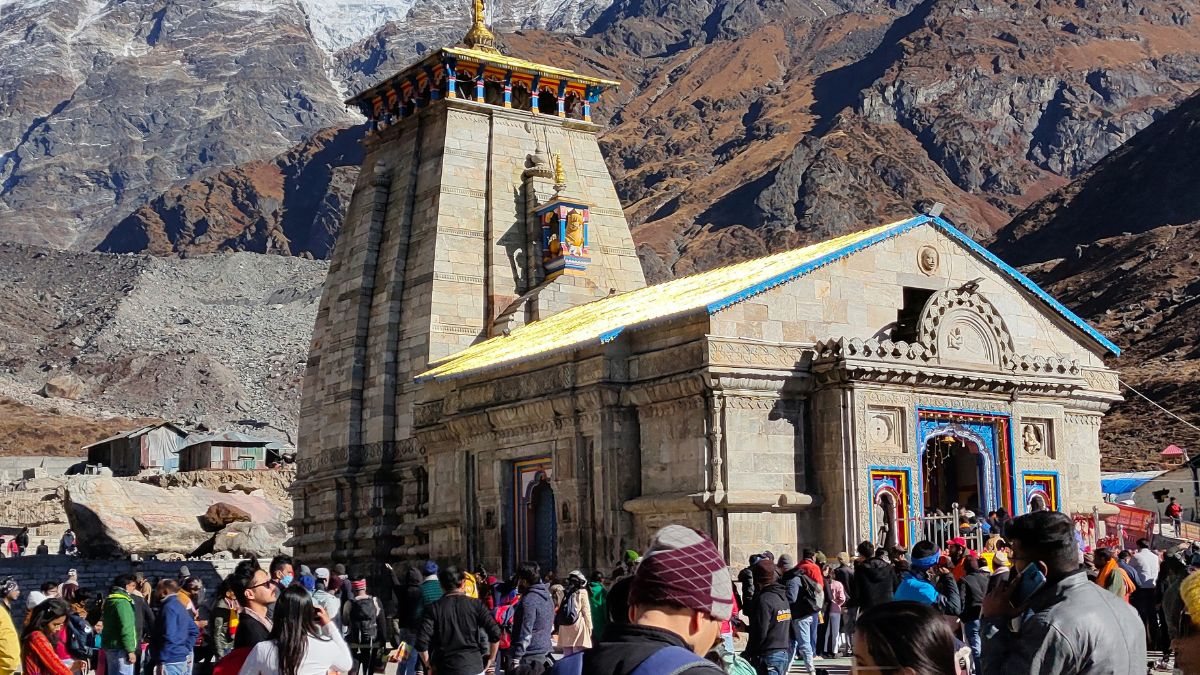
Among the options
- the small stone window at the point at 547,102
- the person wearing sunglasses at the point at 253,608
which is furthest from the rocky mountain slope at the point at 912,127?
the person wearing sunglasses at the point at 253,608

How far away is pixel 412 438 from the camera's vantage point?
3522 cm

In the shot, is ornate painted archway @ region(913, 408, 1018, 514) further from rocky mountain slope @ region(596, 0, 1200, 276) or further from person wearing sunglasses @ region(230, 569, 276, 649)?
rocky mountain slope @ region(596, 0, 1200, 276)

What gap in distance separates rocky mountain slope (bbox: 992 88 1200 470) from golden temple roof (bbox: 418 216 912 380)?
37604mm

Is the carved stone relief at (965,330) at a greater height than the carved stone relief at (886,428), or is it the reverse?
the carved stone relief at (965,330)

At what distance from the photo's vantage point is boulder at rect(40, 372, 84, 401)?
109938mm

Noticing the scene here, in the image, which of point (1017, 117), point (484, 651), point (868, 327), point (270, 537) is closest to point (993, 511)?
point (868, 327)

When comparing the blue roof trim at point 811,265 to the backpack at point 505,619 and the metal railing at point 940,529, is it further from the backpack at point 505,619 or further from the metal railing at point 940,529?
the backpack at point 505,619

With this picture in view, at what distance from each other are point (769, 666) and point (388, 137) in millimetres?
27965

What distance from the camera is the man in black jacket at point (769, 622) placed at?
1404 centimetres

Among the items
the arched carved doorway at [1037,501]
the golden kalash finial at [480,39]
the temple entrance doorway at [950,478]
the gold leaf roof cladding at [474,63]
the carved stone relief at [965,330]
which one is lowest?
the arched carved doorway at [1037,501]

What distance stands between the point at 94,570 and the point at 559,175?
15701mm

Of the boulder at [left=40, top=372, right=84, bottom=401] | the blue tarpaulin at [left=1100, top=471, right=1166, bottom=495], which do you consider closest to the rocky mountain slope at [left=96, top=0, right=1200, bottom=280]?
the boulder at [left=40, top=372, right=84, bottom=401]

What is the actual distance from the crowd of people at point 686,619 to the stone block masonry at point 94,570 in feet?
39.3

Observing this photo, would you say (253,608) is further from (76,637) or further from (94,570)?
(94,570)
